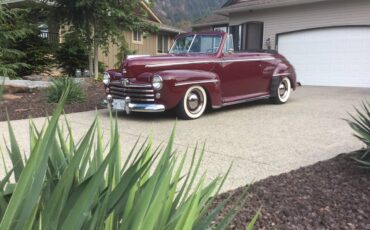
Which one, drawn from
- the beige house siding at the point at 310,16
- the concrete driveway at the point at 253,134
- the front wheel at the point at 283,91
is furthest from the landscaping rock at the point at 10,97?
the beige house siding at the point at 310,16

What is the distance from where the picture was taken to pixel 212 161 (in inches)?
204

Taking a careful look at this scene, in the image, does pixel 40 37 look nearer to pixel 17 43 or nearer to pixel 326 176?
pixel 17 43

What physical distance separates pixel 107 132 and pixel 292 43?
40.4 ft

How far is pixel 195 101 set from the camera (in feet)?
27.5

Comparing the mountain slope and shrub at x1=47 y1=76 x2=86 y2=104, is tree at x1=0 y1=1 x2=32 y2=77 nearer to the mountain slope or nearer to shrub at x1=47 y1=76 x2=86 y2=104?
shrub at x1=47 y1=76 x2=86 y2=104

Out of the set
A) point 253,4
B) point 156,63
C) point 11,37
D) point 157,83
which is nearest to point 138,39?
point 253,4

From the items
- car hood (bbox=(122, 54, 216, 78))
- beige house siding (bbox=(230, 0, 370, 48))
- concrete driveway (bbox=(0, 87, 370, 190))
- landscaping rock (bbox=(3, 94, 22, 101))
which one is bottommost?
concrete driveway (bbox=(0, 87, 370, 190))

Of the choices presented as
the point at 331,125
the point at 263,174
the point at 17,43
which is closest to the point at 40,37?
the point at 17,43

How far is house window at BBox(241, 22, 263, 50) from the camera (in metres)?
19.0

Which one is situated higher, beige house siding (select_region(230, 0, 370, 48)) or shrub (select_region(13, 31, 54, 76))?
beige house siding (select_region(230, 0, 370, 48))

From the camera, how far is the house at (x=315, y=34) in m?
15.4

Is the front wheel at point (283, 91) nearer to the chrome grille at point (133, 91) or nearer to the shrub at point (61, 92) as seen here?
the chrome grille at point (133, 91)

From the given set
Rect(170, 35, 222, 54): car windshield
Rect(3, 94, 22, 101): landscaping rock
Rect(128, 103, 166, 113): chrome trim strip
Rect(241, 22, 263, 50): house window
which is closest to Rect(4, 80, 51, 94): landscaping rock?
Rect(3, 94, 22, 101): landscaping rock

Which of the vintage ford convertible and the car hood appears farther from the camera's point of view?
the car hood
